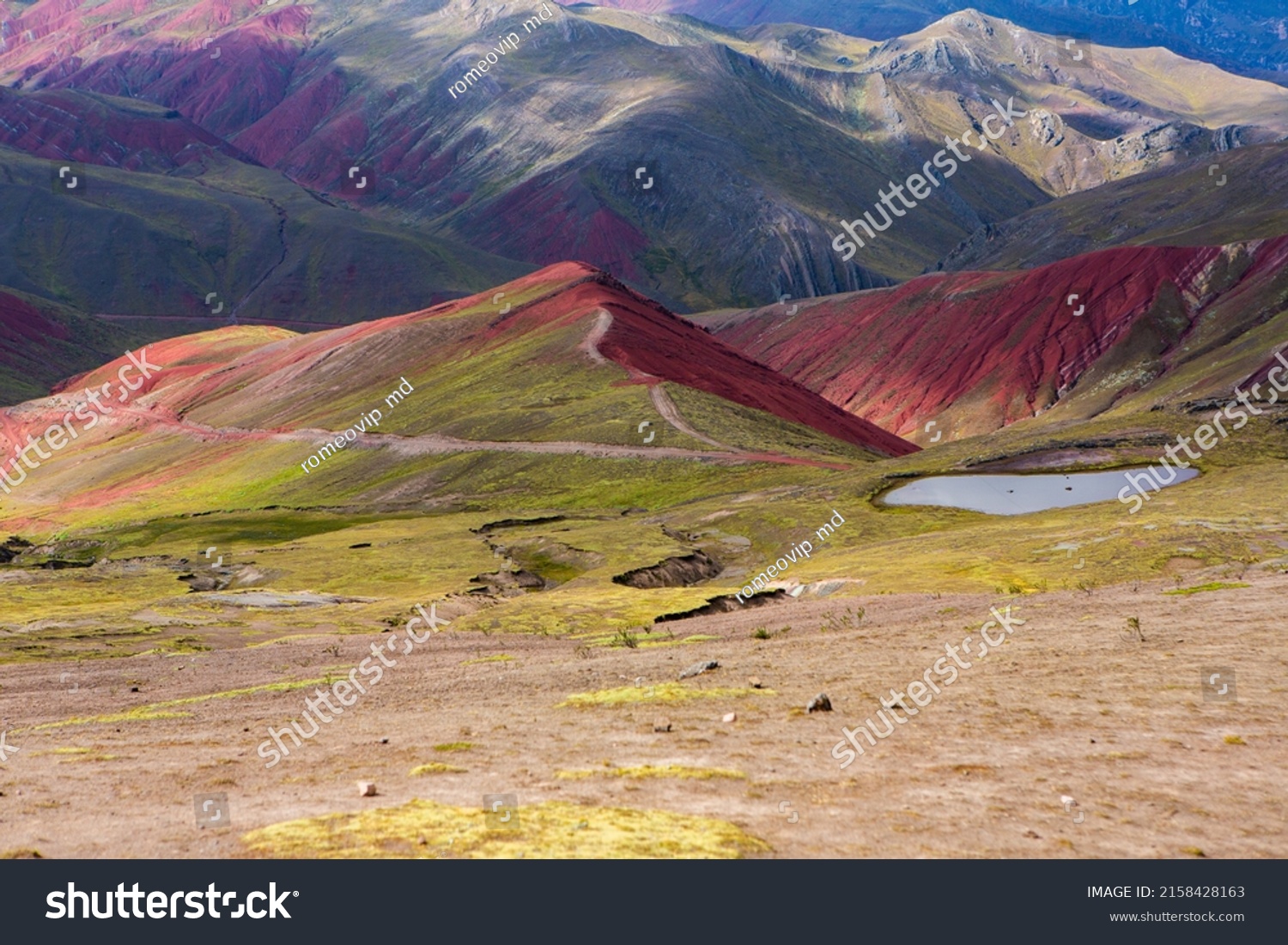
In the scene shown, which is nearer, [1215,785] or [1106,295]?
[1215,785]

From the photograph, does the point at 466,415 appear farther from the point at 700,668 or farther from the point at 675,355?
the point at 700,668

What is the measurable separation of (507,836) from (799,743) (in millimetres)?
8622

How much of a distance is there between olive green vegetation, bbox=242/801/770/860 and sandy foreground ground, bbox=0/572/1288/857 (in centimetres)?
75

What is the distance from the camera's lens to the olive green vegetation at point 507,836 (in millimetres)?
16484

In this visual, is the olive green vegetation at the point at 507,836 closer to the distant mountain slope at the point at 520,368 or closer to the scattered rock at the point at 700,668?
the scattered rock at the point at 700,668

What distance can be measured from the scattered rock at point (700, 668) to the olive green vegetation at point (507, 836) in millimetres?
14168

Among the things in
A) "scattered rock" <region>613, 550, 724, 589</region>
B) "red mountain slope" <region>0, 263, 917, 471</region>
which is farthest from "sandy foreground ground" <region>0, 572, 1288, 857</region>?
"red mountain slope" <region>0, 263, 917, 471</region>

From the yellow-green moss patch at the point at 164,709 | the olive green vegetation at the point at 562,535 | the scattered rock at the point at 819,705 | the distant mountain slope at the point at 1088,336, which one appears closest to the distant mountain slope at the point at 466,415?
the olive green vegetation at the point at 562,535

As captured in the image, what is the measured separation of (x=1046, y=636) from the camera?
34.7 meters

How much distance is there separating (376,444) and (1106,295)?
12264 cm

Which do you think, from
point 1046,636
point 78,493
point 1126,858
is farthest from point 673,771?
point 78,493

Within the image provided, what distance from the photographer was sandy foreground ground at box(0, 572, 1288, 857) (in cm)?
1825

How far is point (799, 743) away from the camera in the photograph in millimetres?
23859
